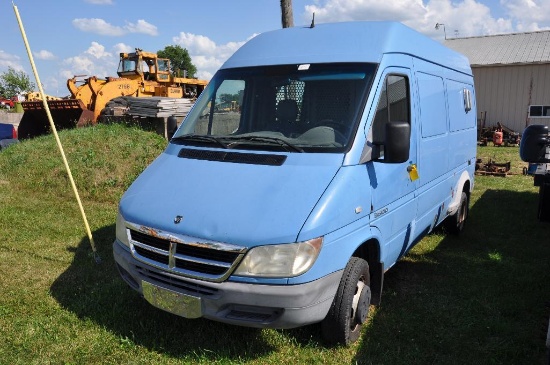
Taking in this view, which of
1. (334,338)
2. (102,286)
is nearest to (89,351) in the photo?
(102,286)

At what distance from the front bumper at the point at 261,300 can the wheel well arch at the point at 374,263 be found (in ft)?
1.98

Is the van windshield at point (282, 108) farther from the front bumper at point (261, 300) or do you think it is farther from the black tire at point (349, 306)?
the front bumper at point (261, 300)

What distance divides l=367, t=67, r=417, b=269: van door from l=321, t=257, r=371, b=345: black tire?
0.39 metres

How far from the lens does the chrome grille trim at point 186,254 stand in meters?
3.02

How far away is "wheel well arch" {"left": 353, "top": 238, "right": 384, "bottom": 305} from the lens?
12.4 feet

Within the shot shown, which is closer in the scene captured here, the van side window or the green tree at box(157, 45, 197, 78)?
the van side window

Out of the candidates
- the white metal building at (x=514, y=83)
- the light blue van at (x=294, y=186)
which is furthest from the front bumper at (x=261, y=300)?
the white metal building at (x=514, y=83)

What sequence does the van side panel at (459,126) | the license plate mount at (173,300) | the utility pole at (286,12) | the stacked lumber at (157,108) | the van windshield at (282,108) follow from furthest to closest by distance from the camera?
the stacked lumber at (157,108) < the utility pole at (286,12) < the van side panel at (459,126) < the van windshield at (282,108) < the license plate mount at (173,300)

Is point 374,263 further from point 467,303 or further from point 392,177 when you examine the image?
point 467,303

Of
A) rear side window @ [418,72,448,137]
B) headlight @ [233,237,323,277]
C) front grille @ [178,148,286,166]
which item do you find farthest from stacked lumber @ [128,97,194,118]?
headlight @ [233,237,323,277]

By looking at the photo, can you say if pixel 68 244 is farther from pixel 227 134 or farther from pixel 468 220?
pixel 468 220

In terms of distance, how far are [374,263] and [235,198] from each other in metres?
1.45

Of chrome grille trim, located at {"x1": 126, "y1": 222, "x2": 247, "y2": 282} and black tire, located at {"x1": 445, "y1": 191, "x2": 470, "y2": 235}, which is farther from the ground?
chrome grille trim, located at {"x1": 126, "y1": 222, "x2": 247, "y2": 282}

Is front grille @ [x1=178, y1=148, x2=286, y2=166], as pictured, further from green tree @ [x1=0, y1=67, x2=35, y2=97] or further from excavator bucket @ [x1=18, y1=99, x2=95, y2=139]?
green tree @ [x1=0, y1=67, x2=35, y2=97]
